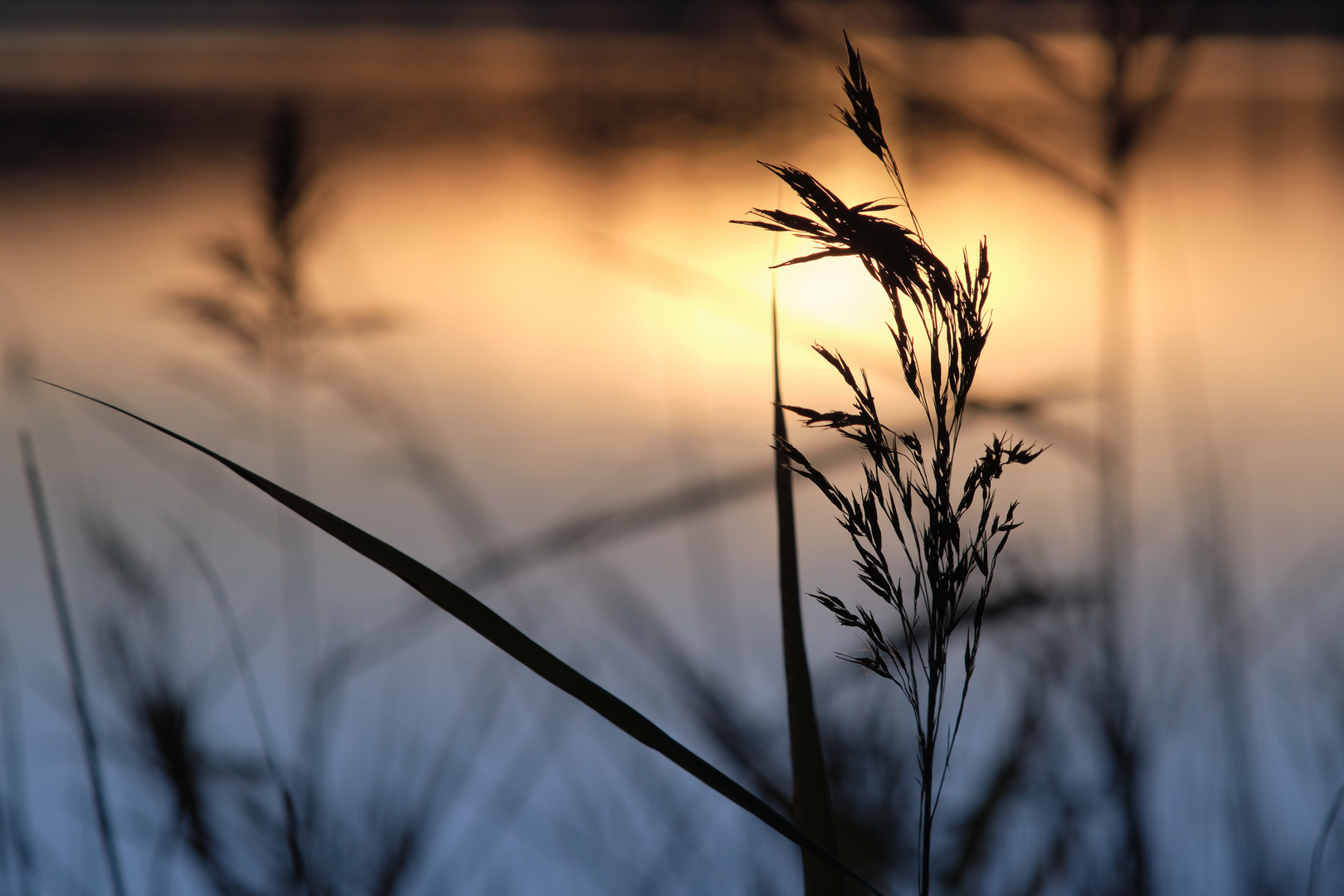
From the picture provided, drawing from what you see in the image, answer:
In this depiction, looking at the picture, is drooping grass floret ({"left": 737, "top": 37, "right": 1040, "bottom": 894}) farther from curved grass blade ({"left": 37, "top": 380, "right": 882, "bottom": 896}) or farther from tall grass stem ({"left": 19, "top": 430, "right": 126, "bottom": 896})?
tall grass stem ({"left": 19, "top": 430, "right": 126, "bottom": 896})

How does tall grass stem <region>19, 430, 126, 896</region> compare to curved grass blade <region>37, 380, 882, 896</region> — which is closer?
curved grass blade <region>37, 380, 882, 896</region>

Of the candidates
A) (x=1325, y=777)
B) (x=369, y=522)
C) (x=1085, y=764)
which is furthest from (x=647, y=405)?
(x=1325, y=777)

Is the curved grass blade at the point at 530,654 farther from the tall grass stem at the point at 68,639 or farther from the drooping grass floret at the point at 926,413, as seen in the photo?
the tall grass stem at the point at 68,639

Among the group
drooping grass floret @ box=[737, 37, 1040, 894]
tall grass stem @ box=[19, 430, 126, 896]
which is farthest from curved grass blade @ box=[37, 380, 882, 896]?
tall grass stem @ box=[19, 430, 126, 896]

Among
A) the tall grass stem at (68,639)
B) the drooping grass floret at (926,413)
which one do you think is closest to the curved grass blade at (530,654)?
the drooping grass floret at (926,413)

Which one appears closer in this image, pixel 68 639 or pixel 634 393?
pixel 68 639

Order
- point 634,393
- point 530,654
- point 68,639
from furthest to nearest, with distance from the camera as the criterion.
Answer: point 634,393 < point 68,639 < point 530,654

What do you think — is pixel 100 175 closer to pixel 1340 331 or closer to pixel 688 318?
pixel 688 318

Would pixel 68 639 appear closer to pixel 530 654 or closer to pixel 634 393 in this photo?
pixel 530 654

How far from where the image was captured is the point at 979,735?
0.79 meters

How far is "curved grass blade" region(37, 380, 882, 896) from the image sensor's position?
0.20 m

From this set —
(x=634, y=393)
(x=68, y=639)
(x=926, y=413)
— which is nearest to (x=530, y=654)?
(x=926, y=413)

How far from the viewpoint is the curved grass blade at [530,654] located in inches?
7.8

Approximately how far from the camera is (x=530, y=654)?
20 cm
